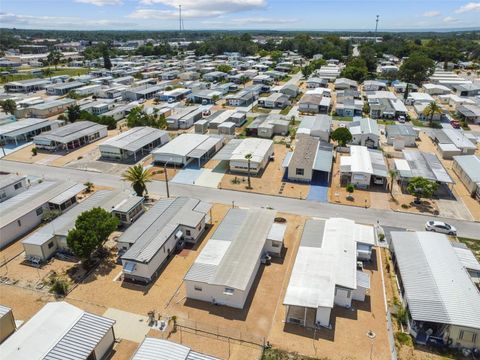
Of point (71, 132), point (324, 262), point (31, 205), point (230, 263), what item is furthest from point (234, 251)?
point (71, 132)

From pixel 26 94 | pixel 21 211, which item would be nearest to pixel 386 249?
pixel 21 211

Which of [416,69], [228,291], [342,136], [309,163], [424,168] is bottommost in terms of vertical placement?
[228,291]

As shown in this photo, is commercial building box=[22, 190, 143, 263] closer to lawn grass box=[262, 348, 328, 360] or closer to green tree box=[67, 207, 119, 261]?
green tree box=[67, 207, 119, 261]

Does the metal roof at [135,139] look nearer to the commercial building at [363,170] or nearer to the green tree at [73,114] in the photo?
the green tree at [73,114]

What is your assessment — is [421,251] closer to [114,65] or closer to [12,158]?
[12,158]

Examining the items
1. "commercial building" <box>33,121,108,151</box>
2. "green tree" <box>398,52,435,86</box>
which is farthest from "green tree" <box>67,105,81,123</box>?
"green tree" <box>398,52,435,86</box>

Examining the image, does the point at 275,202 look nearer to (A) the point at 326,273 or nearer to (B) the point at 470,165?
(A) the point at 326,273
